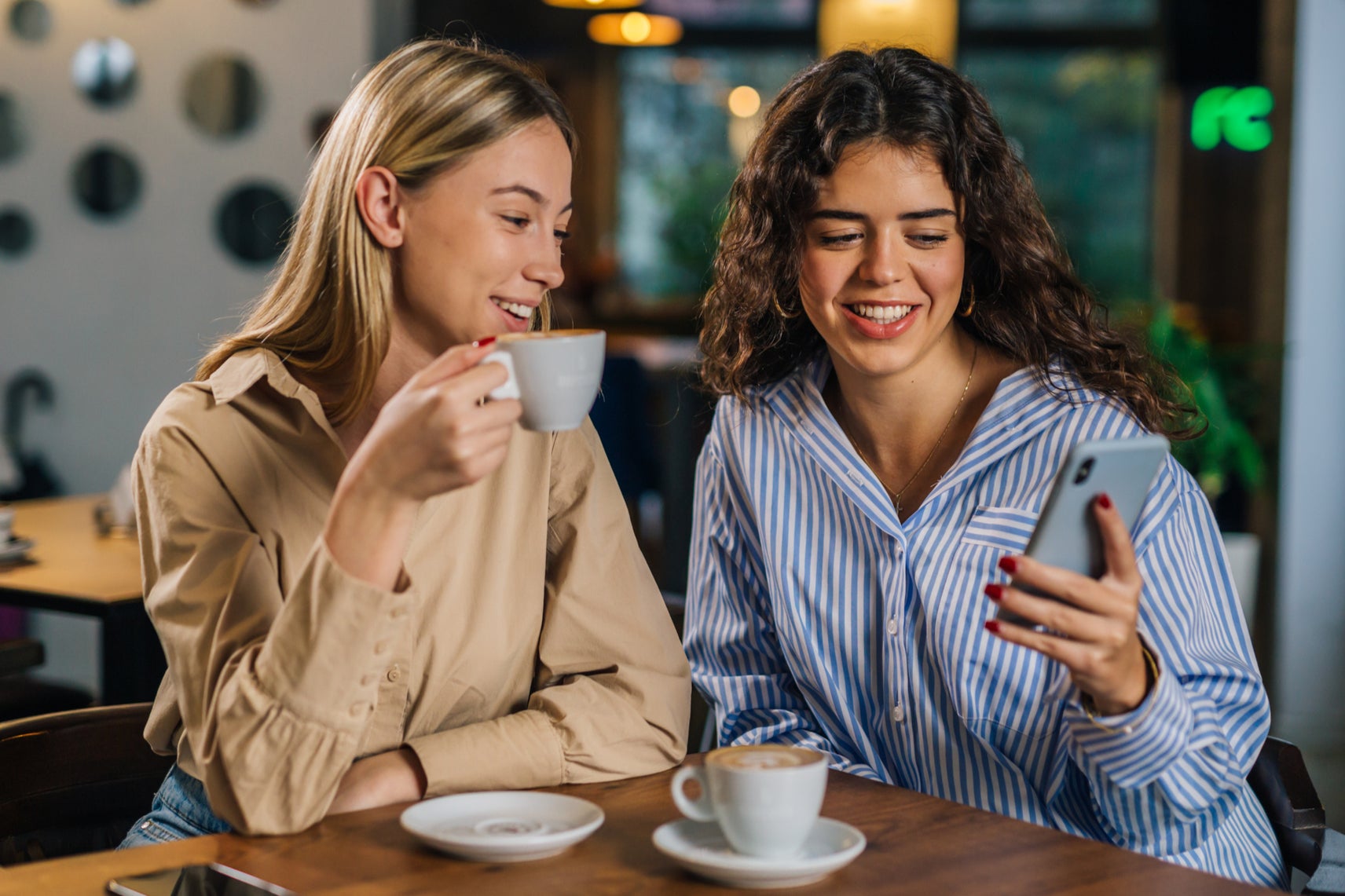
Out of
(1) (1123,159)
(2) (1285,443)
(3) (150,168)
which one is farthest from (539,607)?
(1) (1123,159)

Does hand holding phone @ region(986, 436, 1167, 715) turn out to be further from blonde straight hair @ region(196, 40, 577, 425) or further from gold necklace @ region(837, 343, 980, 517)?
blonde straight hair @ region(196, 40, 577, 425)

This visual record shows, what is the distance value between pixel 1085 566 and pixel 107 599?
1602 millimetres

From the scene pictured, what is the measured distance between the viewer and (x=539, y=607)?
140 centimetres

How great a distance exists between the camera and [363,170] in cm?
136

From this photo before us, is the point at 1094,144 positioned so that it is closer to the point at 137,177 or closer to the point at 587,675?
the point at 137,177

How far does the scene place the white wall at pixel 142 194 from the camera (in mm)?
5043

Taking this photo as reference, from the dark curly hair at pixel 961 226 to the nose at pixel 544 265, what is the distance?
0.38 metres

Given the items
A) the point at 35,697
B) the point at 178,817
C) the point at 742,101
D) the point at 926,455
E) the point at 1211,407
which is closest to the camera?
the point at 178,817

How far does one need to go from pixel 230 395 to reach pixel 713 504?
2.09 feet

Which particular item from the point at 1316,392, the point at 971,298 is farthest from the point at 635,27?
the point at 971,298

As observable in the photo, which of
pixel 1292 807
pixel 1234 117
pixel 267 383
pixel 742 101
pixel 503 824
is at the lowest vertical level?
pixel 1292 807

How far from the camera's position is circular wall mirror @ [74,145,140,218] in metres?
5.06

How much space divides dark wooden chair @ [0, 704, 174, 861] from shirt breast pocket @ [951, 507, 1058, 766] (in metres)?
0.88

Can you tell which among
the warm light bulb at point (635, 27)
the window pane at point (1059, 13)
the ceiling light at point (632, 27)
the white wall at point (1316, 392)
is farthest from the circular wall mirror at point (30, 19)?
the window pane at point (1059, 13)
